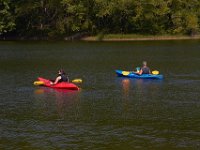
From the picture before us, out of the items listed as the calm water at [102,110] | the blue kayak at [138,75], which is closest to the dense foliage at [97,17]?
the calm water at [102,110]

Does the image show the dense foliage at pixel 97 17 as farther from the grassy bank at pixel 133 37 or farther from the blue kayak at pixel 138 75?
the blue kayak at pixel 138 75

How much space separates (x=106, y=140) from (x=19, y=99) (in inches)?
460

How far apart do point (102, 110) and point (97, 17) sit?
72.4 meters

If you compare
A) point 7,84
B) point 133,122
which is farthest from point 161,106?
point 7,84

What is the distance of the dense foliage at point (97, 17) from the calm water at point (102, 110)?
144 ft

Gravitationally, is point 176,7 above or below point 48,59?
above

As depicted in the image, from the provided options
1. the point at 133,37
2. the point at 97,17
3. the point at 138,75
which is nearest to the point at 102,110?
the point at 138,75

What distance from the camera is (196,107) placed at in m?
29.4

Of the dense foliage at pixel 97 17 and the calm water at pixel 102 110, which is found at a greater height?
the dense foliage at pixel 97 17

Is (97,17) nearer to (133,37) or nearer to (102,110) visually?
(133,37)

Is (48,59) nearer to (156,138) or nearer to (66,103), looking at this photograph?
(66,103)

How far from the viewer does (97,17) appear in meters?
100

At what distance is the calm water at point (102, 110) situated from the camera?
888 inches

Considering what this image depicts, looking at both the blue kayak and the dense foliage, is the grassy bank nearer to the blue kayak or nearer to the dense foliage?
the dense foliage
